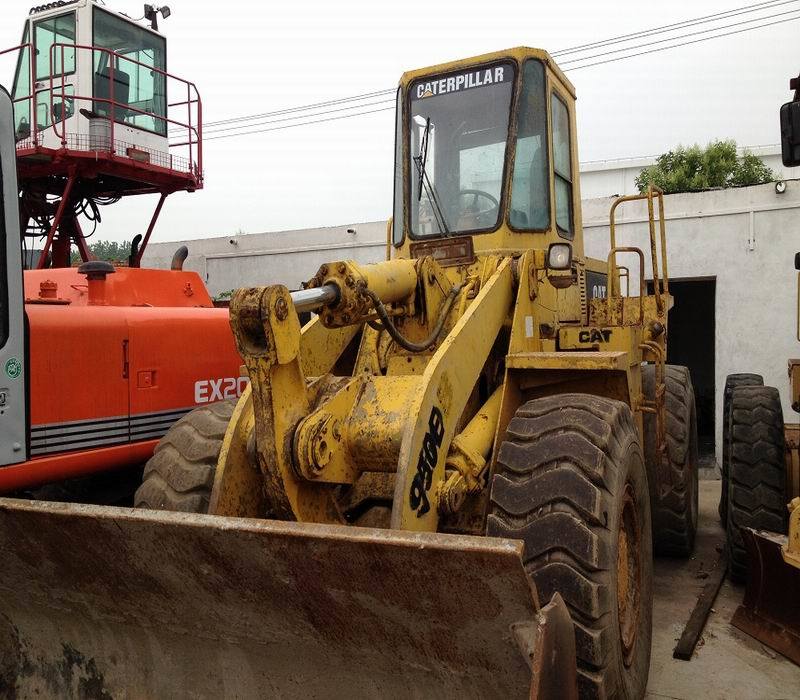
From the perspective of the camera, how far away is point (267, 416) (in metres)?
3.09

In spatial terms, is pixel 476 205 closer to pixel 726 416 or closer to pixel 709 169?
pixel 726 416

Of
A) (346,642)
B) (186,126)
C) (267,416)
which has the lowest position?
(346,642)

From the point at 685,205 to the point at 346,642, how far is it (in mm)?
10250

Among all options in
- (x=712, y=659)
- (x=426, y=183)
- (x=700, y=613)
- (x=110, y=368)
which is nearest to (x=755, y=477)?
(x=700, y=613)

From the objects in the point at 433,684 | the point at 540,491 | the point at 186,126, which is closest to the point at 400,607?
the point at 433,684

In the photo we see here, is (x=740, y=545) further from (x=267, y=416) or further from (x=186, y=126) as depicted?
(x=186, y=126)

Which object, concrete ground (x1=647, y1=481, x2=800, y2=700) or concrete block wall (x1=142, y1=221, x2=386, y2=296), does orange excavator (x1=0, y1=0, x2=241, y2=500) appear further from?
concrete block wall (x1=142, y1=221, x2=386, y2=296)

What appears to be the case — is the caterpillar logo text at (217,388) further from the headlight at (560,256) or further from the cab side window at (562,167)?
the cab side window at (562,167)

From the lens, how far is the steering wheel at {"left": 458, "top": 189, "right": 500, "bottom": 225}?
4.58 meters

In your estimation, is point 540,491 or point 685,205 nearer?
point 540,491

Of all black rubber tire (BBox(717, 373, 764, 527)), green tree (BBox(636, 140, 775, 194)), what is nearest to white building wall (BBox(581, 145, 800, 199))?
green tree (BBox(636, 140, 775, 194))

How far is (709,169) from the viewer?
86.4 feet

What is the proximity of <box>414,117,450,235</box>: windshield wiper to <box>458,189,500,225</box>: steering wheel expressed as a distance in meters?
0.16

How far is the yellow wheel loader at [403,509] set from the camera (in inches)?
96.7
